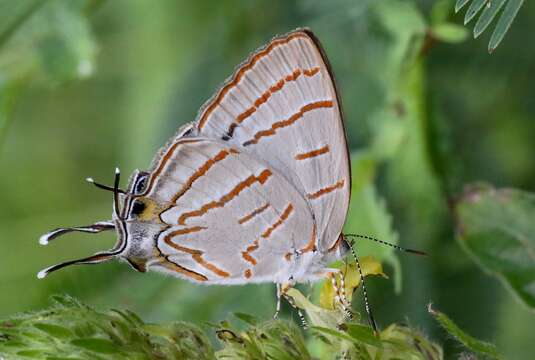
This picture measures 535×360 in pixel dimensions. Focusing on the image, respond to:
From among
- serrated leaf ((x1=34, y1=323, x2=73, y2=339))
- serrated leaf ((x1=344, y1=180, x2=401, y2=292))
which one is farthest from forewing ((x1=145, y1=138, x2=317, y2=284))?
serrated leaf ((x1=34, y1=323, x2=73, y2=339))

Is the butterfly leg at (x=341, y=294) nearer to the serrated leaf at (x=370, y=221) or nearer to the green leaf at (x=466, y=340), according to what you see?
the green leaf at (x=466, y=340)

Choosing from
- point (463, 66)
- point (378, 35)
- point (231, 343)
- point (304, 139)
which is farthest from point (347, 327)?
point (463, 66)

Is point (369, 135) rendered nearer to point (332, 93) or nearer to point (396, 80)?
point (396, 80)

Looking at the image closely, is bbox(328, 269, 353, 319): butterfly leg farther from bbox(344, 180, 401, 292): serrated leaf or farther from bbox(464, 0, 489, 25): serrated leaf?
bbox(464, 0, 489, 25): serrated leaf

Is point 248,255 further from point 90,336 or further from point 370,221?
point 90,336

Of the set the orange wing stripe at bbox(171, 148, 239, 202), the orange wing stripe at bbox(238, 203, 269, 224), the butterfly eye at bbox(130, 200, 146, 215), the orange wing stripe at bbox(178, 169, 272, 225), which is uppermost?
the orange wing stripe at bbox(171, 148, 239, 202)
